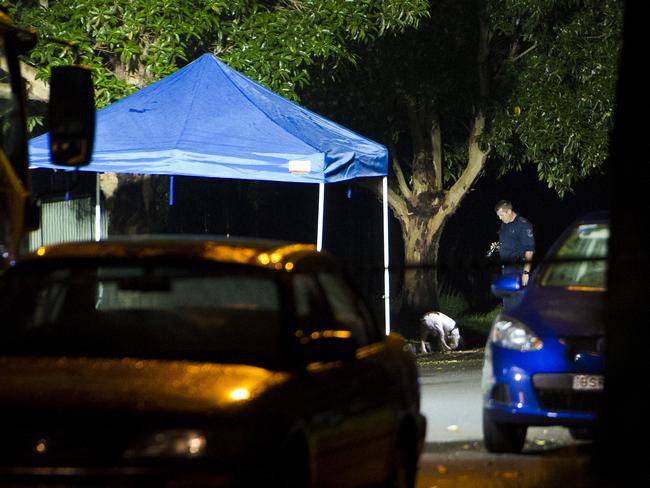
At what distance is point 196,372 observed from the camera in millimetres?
5992

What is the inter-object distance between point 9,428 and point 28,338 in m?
0.71

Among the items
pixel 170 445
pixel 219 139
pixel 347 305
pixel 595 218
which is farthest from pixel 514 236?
pixel 170 445

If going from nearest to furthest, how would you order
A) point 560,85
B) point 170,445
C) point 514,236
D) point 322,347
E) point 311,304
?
1. point 170,445
2. point 322,347
3. point 311,304
4. point 514,236
5. point 560,85

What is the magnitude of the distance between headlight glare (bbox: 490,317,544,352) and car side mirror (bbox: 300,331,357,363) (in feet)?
12.4

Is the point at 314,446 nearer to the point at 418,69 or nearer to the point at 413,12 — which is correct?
the point at 413,12

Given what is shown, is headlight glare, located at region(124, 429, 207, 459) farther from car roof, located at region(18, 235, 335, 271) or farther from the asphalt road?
the asphalt road

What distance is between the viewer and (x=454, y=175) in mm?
28656

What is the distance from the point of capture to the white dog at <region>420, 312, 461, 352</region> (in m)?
18.5

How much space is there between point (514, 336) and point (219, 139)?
6.85 meters

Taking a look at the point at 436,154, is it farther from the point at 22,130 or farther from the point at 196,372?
the point at 196,372

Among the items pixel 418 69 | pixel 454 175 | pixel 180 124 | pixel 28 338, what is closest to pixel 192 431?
pixel 28 338

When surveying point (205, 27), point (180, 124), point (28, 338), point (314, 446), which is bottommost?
point (314, 446)

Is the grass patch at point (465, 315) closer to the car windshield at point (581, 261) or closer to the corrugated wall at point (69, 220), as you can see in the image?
the corrugated wall at point (69, 220)

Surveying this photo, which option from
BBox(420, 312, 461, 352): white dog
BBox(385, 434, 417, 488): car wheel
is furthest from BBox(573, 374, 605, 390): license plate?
BBox(420, 312, 461, 352): white dog
